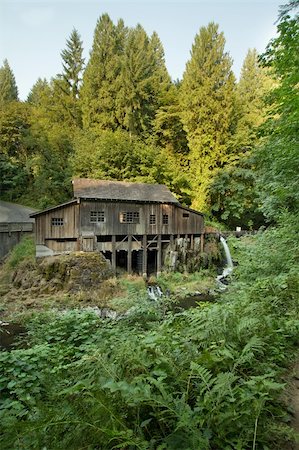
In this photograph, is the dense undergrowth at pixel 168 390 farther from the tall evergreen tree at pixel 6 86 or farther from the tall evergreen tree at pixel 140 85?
the tall evergreen tree at pixel 6 86

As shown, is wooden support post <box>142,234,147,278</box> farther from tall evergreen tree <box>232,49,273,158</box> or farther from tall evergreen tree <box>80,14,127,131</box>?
tall evergreen tree <box>80,14,127,131</box>

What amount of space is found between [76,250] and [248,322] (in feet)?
46.2

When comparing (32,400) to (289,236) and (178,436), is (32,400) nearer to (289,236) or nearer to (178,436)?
(178,436)

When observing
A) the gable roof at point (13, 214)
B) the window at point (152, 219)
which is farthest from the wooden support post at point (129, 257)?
the gable roof at point (13, 214)

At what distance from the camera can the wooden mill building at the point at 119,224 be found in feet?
51.1

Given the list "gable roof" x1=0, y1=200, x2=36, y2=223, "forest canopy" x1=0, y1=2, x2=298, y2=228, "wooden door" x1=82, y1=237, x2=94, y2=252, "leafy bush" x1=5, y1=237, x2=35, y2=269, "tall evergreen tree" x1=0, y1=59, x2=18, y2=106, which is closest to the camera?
"leafy bush" x1=5, y1=237, x2=35, y2=269

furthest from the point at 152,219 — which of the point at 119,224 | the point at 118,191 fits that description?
the point at 118,191

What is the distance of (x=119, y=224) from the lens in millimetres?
16906

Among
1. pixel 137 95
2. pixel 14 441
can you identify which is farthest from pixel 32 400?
pixel 137 95

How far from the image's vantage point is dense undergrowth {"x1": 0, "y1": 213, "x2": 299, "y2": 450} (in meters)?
1.70

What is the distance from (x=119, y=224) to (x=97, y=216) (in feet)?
4.85

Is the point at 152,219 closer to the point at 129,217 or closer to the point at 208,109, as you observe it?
the point at 129,217

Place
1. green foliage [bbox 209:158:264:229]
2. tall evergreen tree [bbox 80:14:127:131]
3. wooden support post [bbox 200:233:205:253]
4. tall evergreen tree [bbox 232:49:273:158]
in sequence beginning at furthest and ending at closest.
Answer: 1. tall evergreen tree [bbox 80:14:127:131]
2. tall evergreen tree [bbox 232:49:273:158]
3. green foliage [bbox 209:158:264:229]
4. wooden support post [bbox 200:233:205:253]

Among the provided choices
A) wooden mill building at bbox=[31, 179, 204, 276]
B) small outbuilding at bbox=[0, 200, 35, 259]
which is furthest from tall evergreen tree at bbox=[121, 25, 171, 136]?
small outbuilding at bbox=[0, 200, 35, 259]
